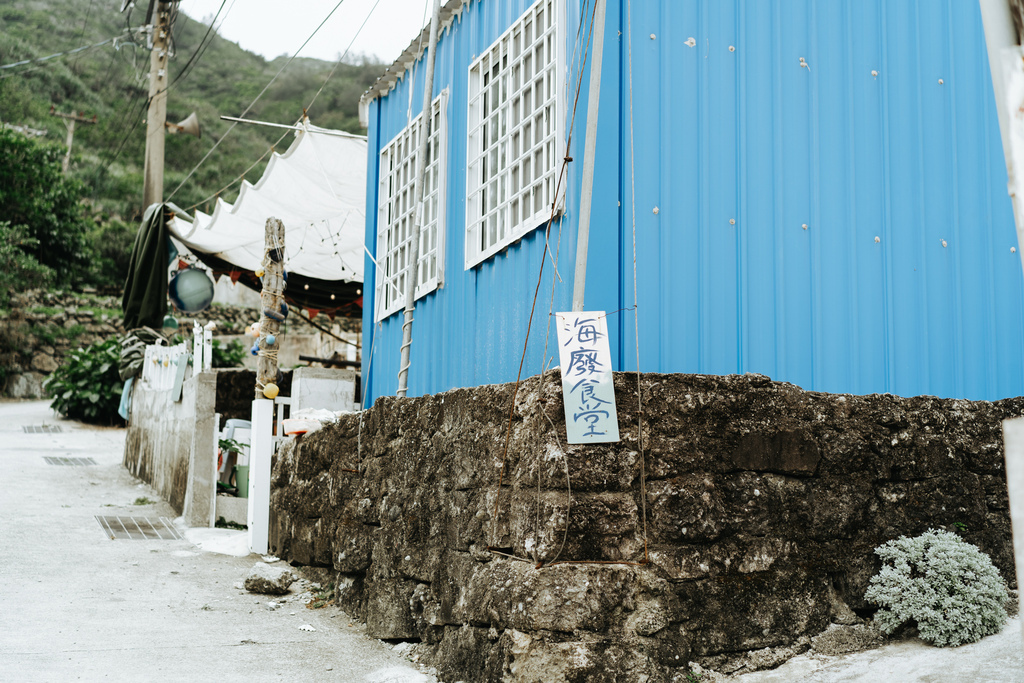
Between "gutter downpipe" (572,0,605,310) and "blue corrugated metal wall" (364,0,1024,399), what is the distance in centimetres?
15

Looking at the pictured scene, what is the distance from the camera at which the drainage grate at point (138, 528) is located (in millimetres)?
9047

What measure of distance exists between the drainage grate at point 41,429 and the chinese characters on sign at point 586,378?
1501cm

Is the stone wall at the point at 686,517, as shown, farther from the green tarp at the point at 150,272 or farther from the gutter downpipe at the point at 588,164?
the green tarp at the point at 150,272

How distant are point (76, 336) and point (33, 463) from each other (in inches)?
457

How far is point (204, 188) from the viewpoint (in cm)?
3656

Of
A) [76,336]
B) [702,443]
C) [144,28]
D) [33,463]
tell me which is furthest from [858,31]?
[76,336]

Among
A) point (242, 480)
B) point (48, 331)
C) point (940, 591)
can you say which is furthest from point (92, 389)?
point (940, 591)

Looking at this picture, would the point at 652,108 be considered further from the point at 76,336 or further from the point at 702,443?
the point at 76,336

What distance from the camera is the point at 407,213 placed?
7117 mm

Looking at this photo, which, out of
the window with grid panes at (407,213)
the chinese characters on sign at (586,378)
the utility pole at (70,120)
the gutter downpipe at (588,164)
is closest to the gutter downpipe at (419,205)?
the window with grid panes at (407,213)

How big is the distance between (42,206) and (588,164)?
24613 mm

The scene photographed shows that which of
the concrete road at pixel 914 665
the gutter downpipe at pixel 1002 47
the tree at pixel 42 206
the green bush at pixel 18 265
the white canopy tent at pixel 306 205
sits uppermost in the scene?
the tree at pixel 42 206

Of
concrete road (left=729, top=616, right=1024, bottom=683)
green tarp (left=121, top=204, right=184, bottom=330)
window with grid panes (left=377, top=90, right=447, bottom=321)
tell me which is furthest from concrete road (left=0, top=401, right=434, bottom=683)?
green tarp (left=121, top=204, right=184, bottom=330)

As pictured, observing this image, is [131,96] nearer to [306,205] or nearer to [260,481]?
[306,205]
